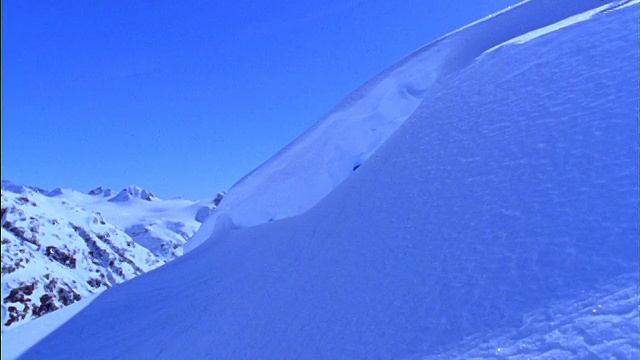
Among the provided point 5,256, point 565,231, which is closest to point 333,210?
point 565,231

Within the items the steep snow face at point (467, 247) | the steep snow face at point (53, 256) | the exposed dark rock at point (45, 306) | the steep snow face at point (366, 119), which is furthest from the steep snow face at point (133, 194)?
the steep snow face at point (467, 247)

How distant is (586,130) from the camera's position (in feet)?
10.5

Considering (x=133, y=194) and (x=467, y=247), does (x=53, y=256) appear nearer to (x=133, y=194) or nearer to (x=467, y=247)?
(x=467, y=247)

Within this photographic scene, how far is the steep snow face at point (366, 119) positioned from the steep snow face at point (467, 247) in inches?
27.5

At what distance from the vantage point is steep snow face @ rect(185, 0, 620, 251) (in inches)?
233

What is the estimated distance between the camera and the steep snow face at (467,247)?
2225 millimetres

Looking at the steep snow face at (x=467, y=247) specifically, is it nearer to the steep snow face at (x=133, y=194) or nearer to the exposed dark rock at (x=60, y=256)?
the exposed dark rock at (x=60, y=256)

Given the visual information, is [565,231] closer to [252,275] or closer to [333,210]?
[333,210]

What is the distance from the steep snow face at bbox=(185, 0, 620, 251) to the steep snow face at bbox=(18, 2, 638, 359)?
27.5 inches

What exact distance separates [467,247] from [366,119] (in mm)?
3869

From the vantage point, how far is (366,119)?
258 inches

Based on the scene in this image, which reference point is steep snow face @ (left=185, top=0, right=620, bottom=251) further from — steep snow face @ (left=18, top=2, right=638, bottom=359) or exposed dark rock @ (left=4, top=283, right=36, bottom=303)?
exposed dark rock @ (left=4, top=283, right=36, bottom=303)

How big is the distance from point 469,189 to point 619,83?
4.44ft

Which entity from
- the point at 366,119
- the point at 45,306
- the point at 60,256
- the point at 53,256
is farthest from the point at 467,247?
the point at 60,256
